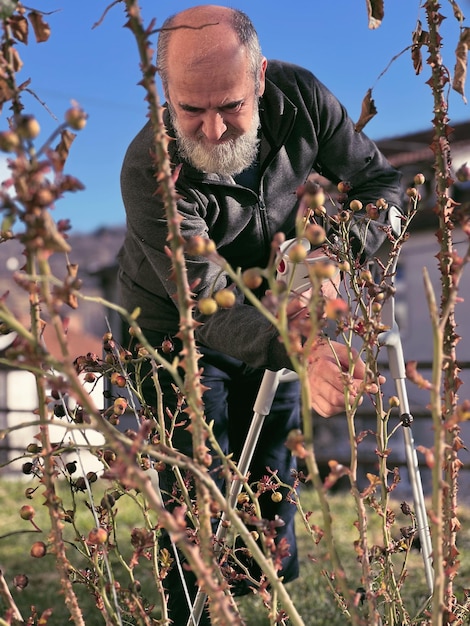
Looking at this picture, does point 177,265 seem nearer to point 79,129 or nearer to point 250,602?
point 79,129

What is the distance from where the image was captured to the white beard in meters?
2.11

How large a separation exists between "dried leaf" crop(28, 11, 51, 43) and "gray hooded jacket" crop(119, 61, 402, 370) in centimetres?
94

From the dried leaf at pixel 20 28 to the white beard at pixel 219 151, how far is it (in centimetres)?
109

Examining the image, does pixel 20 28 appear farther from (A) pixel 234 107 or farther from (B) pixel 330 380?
(A) pixel 234 107

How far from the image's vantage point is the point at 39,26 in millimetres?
1007

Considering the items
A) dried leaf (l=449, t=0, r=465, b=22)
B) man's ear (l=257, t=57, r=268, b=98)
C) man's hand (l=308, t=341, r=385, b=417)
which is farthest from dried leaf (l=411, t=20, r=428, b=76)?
man's ear (l=257, t=57, r=268, b=98)

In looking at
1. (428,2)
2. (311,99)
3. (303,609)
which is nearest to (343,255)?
(428,2)

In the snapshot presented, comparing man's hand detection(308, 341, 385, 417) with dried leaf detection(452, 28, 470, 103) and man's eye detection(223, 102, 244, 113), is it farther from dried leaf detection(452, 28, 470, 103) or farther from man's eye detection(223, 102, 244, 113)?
man's eye detection(223, 102, 244, 113)

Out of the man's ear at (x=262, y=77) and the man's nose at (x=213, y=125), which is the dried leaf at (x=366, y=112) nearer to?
the man's nose at (x=213, y=125)

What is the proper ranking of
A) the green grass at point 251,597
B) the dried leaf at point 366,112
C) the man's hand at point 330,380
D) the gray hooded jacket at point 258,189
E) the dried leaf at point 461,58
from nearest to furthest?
the dried leaf at point 461,58, the dried leaf at point 366,112, the man's hand at point 330,380, the gray hooded jacket at point 258,189, the green grass at point 251,597

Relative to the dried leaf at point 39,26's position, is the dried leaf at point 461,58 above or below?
below

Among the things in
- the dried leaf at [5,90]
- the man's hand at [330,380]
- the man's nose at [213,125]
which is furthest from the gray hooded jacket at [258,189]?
the dried leaf at [5,90]

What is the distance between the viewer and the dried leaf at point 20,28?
0.98m

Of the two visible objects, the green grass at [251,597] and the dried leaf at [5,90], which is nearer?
the dried leaf at [5,90]
